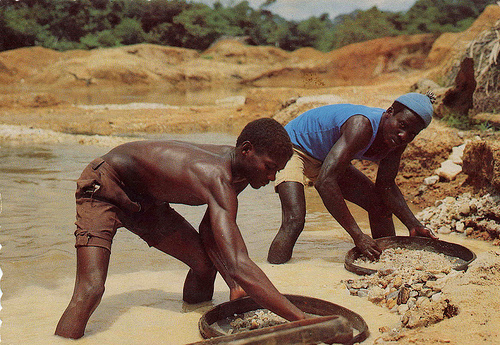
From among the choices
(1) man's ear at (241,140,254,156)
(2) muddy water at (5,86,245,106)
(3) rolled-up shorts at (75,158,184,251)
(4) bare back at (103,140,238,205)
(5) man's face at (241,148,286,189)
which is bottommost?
(2) muddy water at (5,86,245,106)

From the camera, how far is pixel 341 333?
7.61ft

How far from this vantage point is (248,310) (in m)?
3.02

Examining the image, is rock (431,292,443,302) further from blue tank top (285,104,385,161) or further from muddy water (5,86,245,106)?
muddy water (5,86,245,106)

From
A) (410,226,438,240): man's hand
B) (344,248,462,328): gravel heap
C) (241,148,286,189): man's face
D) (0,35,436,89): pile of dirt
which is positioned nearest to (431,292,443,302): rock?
(344,248,462,328): gravel heap

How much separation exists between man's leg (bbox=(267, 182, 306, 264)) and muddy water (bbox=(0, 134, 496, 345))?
10 cm

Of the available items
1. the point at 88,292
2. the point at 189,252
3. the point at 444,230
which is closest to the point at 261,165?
the point at 189,252

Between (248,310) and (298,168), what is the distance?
1470mm

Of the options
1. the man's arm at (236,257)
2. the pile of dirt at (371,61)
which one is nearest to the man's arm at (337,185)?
the man's arm at (236,257)

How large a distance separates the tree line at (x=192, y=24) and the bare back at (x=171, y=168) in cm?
2517

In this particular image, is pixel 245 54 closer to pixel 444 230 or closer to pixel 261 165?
pixel 444 230

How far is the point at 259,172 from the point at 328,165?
1159 millimetres

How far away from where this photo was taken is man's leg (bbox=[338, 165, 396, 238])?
14.3 ft

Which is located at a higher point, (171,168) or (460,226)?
(171,168)

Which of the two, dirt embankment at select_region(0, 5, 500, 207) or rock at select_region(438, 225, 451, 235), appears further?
dirt embankment at select_region(0, 5, 500, 207)
